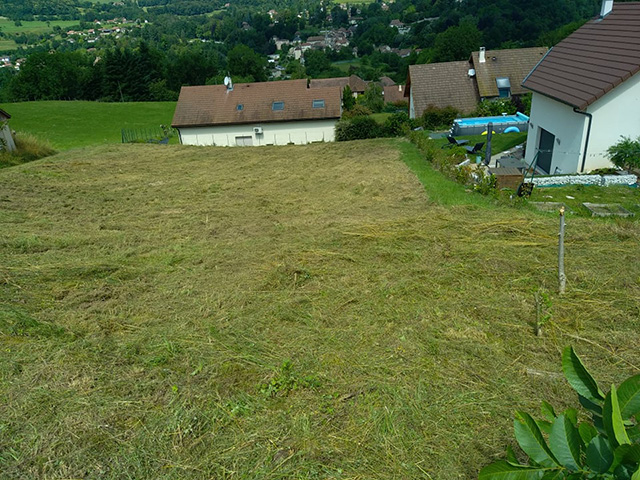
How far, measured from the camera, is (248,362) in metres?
5.12

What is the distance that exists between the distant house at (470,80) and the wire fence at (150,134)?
1826cm

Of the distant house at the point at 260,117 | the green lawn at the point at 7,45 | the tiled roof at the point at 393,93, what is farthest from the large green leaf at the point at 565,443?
the green lawn at the point at 7,45

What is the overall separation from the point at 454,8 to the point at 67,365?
136415mm

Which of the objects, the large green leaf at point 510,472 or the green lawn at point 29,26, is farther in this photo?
the green lawn at point 29,26

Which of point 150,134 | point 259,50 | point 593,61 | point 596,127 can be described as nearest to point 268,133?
point 150,134

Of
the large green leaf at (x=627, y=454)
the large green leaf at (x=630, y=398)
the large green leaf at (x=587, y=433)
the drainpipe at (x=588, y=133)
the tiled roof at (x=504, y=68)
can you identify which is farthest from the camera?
the tiled roof at (x=504, y=68)

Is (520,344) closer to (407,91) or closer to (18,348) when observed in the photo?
(18,348)

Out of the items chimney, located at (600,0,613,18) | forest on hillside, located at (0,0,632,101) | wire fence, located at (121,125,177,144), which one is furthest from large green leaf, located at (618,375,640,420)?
forest on hillside, located at (0,0,632,101)

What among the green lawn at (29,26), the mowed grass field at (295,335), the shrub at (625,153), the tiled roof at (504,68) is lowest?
the mowed grass field at (295,335)

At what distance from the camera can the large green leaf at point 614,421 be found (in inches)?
61.2

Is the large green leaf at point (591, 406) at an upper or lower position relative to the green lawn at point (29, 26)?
lower

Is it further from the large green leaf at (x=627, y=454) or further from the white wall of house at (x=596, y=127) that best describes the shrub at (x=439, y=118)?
the large green leaf at (x=627, y=454)

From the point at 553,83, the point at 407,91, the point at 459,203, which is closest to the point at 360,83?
the point at 407,91

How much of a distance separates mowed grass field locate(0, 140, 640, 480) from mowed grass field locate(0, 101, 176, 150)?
26046mm
